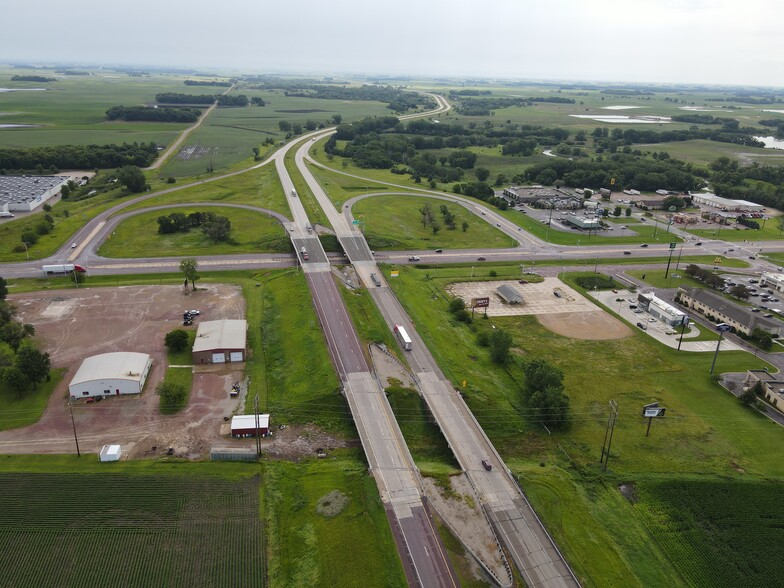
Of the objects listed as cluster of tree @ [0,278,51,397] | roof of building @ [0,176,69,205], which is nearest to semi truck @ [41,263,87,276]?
cluster of tree @ [0,278,51,397]

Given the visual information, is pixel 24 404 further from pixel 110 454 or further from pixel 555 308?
pixel 555 308

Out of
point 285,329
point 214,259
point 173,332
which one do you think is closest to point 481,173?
point 214,259

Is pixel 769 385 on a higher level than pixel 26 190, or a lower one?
lower

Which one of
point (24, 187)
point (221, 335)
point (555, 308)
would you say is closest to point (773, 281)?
point (555, 308)

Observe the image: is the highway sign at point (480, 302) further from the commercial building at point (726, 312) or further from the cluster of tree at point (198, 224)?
the cluster of tree at point (198, 224)

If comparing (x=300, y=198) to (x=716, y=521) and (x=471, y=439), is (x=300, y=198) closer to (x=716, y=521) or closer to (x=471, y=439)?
(x=471, y=439)

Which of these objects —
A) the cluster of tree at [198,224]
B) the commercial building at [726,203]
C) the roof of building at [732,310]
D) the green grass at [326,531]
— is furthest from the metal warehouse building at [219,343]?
the commercial building at [726,203]
